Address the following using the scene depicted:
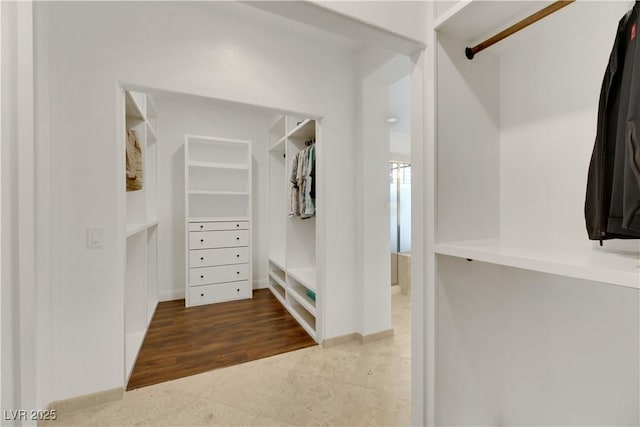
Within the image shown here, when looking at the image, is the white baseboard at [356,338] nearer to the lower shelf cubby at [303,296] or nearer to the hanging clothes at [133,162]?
the lower shelf cubby at [303,296]

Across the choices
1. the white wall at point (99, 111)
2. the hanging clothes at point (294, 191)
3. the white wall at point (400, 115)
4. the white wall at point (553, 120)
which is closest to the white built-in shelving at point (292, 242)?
the hanging clothes at point (294, 191)

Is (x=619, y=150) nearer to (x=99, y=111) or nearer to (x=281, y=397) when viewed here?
(x=281, y=397)

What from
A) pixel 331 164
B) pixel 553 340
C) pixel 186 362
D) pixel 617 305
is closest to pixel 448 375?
pixel 553 340

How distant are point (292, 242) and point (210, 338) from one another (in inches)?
50.0

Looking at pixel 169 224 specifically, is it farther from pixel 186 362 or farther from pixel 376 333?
pixel 376 333

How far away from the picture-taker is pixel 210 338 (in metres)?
2.41

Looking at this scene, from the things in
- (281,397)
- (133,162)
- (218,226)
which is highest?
(133,162)

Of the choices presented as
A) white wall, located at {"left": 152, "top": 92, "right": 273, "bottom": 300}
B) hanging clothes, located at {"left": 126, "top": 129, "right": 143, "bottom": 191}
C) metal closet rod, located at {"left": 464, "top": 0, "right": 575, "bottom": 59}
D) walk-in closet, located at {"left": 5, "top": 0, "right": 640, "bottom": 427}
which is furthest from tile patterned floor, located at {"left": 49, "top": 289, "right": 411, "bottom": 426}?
white wall, located at {"left": 152, "top": 92, "right": 273, "bottom": 300}

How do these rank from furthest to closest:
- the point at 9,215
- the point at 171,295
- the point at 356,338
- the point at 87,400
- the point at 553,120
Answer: the point at 171,295 < the point at 356,338 < the point at 87,400 < the point at 553,120 < the point at 9,215

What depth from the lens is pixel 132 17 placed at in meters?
1.69

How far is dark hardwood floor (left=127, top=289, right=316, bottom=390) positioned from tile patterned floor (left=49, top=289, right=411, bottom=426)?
127 millimetres

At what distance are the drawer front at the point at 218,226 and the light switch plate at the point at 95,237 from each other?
158 centimetres

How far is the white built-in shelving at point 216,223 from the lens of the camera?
10.5ft

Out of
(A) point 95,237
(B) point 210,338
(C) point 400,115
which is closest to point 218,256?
(B) point 210,338
